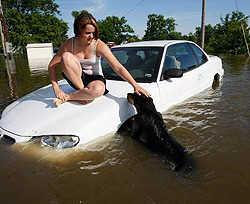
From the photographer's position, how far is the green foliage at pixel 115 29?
49.3 meters

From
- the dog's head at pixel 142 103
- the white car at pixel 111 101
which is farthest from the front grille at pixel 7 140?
the dog's head at pixel 142 103

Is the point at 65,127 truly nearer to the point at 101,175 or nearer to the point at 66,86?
the point at 101,175

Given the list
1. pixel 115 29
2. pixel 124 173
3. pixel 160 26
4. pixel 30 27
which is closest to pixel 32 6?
pixel 30 27

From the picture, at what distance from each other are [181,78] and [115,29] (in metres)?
50.4

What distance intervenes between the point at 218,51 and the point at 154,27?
134 feet

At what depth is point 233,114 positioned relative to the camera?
10.8 feet

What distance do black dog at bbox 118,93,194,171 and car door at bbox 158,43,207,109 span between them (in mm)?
643

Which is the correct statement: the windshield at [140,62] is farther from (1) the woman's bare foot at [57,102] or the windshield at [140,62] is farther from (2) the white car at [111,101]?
(1) the woman's bare foot at [57,102]

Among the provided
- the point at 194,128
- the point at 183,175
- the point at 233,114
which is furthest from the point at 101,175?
the point at 233,114

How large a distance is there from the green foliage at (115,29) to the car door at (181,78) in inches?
1880

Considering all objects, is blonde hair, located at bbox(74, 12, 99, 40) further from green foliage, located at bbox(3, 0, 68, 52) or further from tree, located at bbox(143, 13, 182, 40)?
tree, located at bbox(143, 13, 182, 40)

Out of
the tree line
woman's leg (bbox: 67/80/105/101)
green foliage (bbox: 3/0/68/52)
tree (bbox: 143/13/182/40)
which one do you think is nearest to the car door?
woman's leg (bbox: 67/80/105/101)

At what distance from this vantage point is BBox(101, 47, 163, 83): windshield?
2996 mm

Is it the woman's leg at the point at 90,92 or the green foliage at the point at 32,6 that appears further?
the green foliage at the point at 32,6
